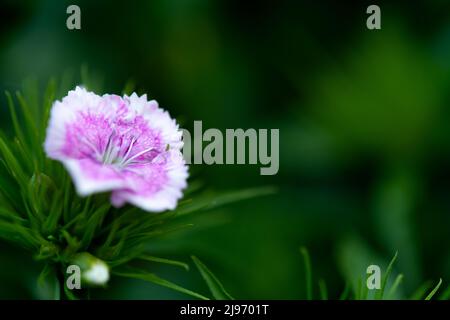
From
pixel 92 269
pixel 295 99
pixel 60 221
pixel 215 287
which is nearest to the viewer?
pixel 92 269

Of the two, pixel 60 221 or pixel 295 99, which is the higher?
pixel 295 99

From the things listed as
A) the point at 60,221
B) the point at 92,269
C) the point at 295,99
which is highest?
the point at 295,99

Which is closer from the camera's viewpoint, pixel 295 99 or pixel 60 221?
pixel 60 221

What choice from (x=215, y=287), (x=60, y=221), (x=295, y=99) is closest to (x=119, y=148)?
(x=60, y=221)

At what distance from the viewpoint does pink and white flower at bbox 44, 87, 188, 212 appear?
1.84m

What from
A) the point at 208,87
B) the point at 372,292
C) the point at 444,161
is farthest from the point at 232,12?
the point at 372,292

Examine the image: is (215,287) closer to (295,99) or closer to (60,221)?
(60,221)

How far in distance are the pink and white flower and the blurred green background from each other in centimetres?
127

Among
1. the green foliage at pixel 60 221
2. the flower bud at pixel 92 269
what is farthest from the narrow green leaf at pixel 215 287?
the flower bud at pixel 92 269

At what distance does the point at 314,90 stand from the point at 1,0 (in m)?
1.81

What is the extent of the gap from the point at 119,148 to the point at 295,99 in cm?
214

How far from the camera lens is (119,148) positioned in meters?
2.02

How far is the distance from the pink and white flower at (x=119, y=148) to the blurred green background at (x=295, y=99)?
127 centimetres

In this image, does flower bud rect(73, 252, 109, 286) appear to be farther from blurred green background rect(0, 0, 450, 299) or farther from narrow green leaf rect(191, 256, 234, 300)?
blurred green background rect(0, 0, 450, 299)
